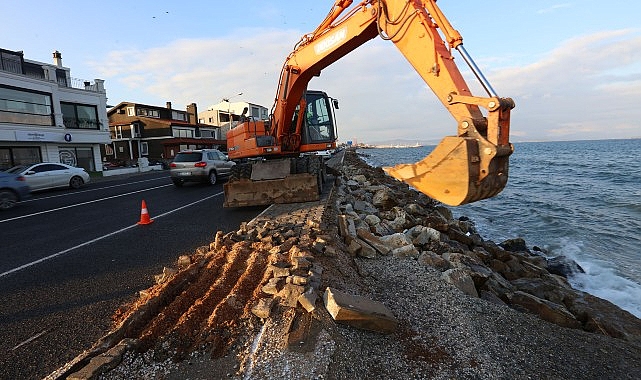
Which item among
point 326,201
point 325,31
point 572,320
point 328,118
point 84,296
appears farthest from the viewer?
point 328,118

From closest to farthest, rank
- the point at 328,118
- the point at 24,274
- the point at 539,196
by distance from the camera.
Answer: the point at 24,274 < the point at 328,118 < the point at 539,196

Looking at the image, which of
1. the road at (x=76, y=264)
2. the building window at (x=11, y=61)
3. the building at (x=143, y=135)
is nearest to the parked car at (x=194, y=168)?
the road at (x=76, y=264)

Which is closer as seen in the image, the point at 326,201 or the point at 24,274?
the point at 24,274

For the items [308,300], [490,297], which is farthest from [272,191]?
[308,300]

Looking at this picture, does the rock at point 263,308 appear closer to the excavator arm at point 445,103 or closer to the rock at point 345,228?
the excavator arm at point 445,103

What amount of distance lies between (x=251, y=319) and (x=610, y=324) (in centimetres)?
526

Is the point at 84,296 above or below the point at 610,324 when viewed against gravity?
above

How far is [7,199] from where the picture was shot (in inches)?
466

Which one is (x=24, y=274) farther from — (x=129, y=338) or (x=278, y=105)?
(x=278, y=105)

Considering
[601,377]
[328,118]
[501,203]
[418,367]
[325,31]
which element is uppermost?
[325,31]

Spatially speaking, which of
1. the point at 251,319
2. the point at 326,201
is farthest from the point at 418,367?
the point at 326,201

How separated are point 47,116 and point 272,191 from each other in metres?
24.5

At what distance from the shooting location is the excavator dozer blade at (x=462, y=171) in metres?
3.74

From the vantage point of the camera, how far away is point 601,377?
3.04 meters
